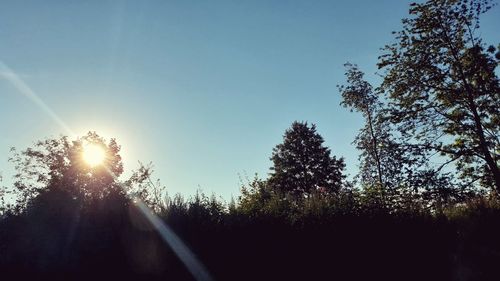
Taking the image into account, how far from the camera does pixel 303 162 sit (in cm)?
5156

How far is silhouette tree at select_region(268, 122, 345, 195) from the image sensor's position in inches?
1981

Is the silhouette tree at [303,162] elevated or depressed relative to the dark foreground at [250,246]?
elevated

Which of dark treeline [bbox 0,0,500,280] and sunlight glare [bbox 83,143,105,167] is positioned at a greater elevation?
sunlight glare [bbox 83,143,105,167]

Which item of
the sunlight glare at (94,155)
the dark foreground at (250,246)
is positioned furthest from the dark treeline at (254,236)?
the sunlight glare at (94,155)

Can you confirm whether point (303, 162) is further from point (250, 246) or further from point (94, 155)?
point (250, 246)

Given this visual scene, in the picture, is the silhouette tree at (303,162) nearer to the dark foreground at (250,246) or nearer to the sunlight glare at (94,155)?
the sunlight glare at (94,155)

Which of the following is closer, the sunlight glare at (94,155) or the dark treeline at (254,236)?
the dark treeline at (254,236)

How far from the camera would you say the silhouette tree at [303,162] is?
5031 centimetres

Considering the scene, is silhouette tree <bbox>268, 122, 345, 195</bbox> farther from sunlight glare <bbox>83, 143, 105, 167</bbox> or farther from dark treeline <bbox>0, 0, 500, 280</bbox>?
dark treeline <bbox>0, 0, 500, 280</bbox>

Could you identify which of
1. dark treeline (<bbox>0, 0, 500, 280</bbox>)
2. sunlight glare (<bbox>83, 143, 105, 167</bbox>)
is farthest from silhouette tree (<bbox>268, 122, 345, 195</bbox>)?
dark treeline (<bbox>0, 0, 500, 280</bbox>)

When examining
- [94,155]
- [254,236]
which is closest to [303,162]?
[94,155]

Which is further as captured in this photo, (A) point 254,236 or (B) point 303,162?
(B) point 303,162

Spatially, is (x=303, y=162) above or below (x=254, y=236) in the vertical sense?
above

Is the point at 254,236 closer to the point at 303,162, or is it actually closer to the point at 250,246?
the point at 250,246
